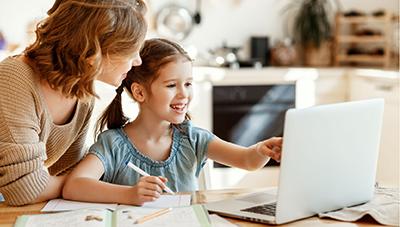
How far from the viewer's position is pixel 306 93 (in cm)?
336

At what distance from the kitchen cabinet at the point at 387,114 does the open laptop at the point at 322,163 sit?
1863 millimetres

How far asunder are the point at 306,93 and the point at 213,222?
2566 mm

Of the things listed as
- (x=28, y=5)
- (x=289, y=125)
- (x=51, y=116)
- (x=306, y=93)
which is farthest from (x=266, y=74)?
(x=289, y=125)

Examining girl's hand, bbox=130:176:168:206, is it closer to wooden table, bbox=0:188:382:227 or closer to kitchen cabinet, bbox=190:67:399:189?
wooden table, bbox=0:188:382:227

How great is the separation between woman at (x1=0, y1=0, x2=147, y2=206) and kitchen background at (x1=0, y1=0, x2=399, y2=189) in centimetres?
159

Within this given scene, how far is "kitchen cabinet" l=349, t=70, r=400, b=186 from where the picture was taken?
9.14 ft

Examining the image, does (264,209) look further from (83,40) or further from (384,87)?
(384,87)

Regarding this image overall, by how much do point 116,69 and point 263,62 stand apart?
2516 mm

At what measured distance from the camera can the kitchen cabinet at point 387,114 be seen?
2.79m

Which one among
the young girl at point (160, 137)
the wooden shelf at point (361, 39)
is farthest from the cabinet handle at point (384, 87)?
the young girl at point (160, 137)

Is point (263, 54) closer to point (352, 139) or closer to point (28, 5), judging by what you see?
point (28, 5)

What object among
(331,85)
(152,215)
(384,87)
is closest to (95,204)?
(152,215)

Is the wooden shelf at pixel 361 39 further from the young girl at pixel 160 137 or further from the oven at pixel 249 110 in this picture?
the young girl at pixel 160 137

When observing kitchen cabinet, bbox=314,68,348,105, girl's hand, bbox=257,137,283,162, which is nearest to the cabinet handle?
kitchen cabinet, bbox=314,68,348,105
